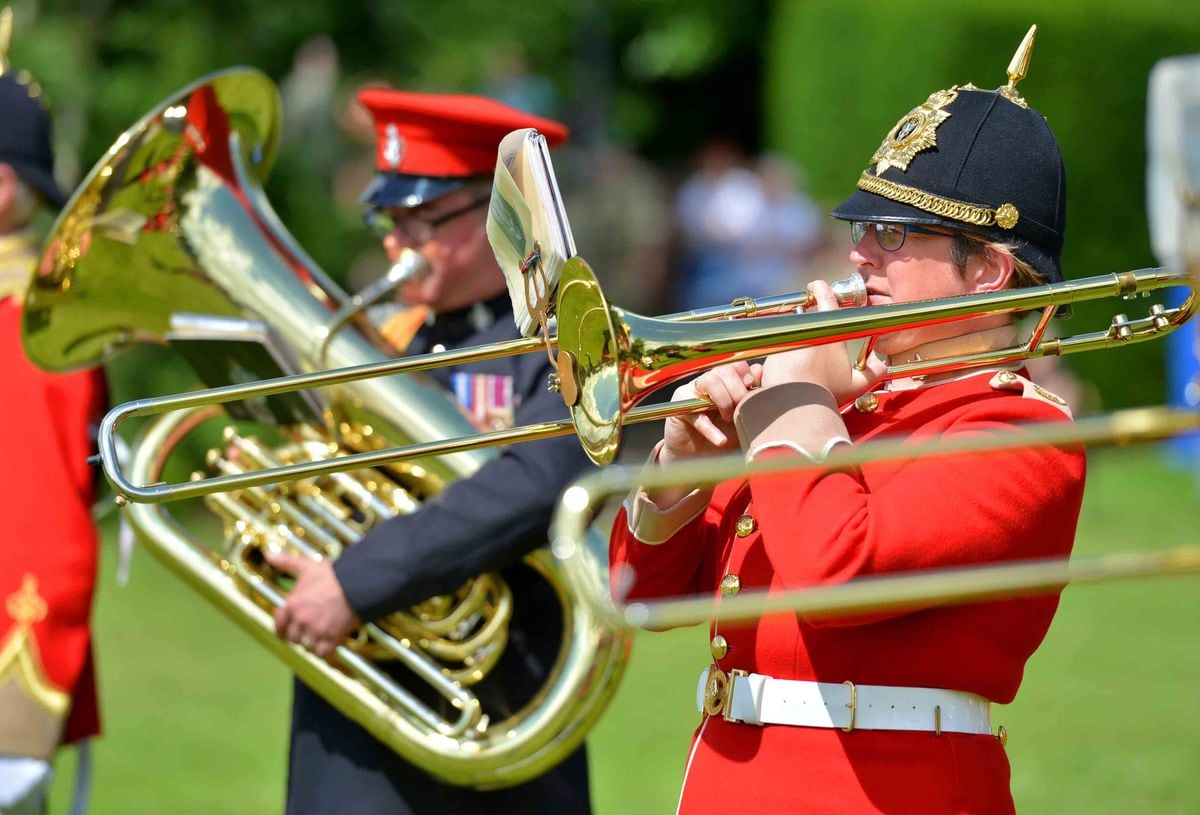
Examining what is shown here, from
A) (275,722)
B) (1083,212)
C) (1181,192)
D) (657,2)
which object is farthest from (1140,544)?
(657,2)

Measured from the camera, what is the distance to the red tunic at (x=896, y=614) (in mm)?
2525

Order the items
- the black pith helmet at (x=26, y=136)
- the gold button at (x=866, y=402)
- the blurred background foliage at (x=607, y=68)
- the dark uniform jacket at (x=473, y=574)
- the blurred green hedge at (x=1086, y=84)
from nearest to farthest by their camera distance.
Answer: the gold button at (x=866, y=402) → the dark uniform jacket at (x=473, y=574) → the black pith helmet at (x=26, y=136) → the blurred background foliage at (x=607, y=68) → the blurred green hedge at (x=1086, y=84)

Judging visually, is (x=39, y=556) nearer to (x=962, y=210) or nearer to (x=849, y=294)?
(x=849, y=294)

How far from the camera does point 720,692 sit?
282 cm

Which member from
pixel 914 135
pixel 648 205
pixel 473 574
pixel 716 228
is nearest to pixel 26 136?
pixel 473 574

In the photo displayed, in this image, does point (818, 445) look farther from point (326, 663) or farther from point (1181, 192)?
point (1181, 192)

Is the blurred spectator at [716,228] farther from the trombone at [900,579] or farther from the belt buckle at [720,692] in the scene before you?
the trombone at [900,579]

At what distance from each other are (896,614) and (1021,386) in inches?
15.1

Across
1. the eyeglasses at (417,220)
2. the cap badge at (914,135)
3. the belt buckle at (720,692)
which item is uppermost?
the cap badge at (914,135)

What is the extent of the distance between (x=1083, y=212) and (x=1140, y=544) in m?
3.80

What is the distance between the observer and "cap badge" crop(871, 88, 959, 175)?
2.75 m

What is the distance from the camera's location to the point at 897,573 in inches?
99.0

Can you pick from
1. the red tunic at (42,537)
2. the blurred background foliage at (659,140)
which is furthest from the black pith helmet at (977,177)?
the blurred background foliage at (659,140)

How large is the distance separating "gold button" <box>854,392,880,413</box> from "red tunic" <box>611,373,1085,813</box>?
0.02 metres
